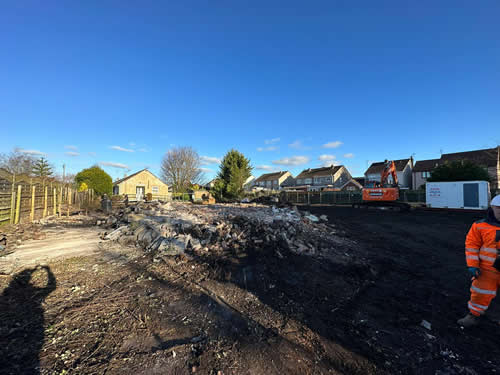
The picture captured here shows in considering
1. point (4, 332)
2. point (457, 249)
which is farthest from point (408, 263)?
point (4, 332)

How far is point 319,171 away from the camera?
2245 inches

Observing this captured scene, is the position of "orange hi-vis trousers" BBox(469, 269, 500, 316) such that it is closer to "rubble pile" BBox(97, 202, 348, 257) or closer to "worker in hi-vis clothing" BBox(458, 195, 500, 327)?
"worker in hi-vis clothing" BBox(458, 195, 500, 327)

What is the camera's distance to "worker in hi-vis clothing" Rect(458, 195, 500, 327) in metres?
2.75

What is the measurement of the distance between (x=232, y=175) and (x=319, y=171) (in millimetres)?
40515

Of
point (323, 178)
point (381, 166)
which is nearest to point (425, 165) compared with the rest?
point (381, 166)

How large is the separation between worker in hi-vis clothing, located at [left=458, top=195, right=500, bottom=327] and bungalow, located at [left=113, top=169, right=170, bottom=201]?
38.5 meters

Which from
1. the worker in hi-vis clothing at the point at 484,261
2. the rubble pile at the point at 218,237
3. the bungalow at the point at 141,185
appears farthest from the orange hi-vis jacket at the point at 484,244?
the bungalow at the point at 141,185

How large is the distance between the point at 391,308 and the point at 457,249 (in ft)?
18.7

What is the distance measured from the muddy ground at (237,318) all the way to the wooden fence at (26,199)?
263 inches

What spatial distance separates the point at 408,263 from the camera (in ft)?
18.4

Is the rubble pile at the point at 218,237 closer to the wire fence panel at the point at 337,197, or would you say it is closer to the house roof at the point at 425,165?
the wire fence panel at the point at 337,197

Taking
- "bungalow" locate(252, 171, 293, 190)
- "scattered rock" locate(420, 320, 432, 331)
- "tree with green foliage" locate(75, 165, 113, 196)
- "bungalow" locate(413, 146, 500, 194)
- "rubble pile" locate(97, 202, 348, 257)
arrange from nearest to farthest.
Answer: "scattered rock" locate(420, 320, 432, 331) < "rubble pile" locate(97, 202, 348, 257) < "tree with green foliage" locate(75, 165, 113, 196) < "bungalow" locate(413, 146, 500, 194) < "bungalow" locate(252, 171, 293, 190)

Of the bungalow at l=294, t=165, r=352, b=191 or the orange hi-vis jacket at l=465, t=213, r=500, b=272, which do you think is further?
the bungalow at l=294, t=165, r=352, b=191

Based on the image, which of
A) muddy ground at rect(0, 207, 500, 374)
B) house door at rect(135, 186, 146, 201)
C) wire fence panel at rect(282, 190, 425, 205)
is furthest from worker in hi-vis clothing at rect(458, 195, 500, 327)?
house door at rect(135, 186, 146, 201)
